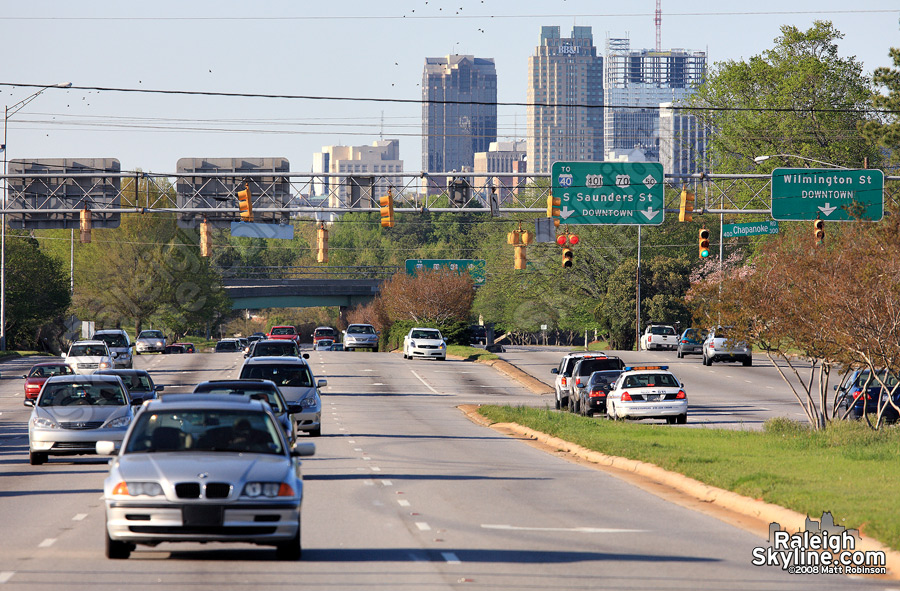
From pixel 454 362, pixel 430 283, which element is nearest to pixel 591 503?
pixel 454 362

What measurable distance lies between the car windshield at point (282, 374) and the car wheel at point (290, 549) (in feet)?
49.9

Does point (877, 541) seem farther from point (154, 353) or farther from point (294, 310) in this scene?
point (294, 310)

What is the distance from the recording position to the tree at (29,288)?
7488cm

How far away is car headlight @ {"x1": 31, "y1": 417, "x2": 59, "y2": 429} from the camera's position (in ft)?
70.2

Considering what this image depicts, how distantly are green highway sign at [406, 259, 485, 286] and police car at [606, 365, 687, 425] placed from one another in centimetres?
6131

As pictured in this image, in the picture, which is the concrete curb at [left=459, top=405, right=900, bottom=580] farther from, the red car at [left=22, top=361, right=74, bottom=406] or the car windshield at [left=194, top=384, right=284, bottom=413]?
the red car at [left=22, top=361, right=74, bottom=406]

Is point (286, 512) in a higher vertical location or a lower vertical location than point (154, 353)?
higher

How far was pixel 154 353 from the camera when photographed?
71188mm

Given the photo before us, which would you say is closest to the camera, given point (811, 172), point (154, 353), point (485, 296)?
point (811, 172)

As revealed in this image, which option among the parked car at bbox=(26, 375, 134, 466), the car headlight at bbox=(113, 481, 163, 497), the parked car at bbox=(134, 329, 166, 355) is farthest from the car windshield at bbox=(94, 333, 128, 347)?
the car headlight at bbox=(113, 481, 163, 497)

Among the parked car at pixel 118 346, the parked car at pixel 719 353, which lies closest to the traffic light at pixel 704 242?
the parked car at pixel 719 353

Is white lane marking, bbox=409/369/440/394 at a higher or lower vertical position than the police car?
lower

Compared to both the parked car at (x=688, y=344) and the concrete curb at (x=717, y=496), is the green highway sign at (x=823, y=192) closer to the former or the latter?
the parked car at (x=688, y=344)

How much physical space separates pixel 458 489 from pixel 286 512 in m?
7.01
